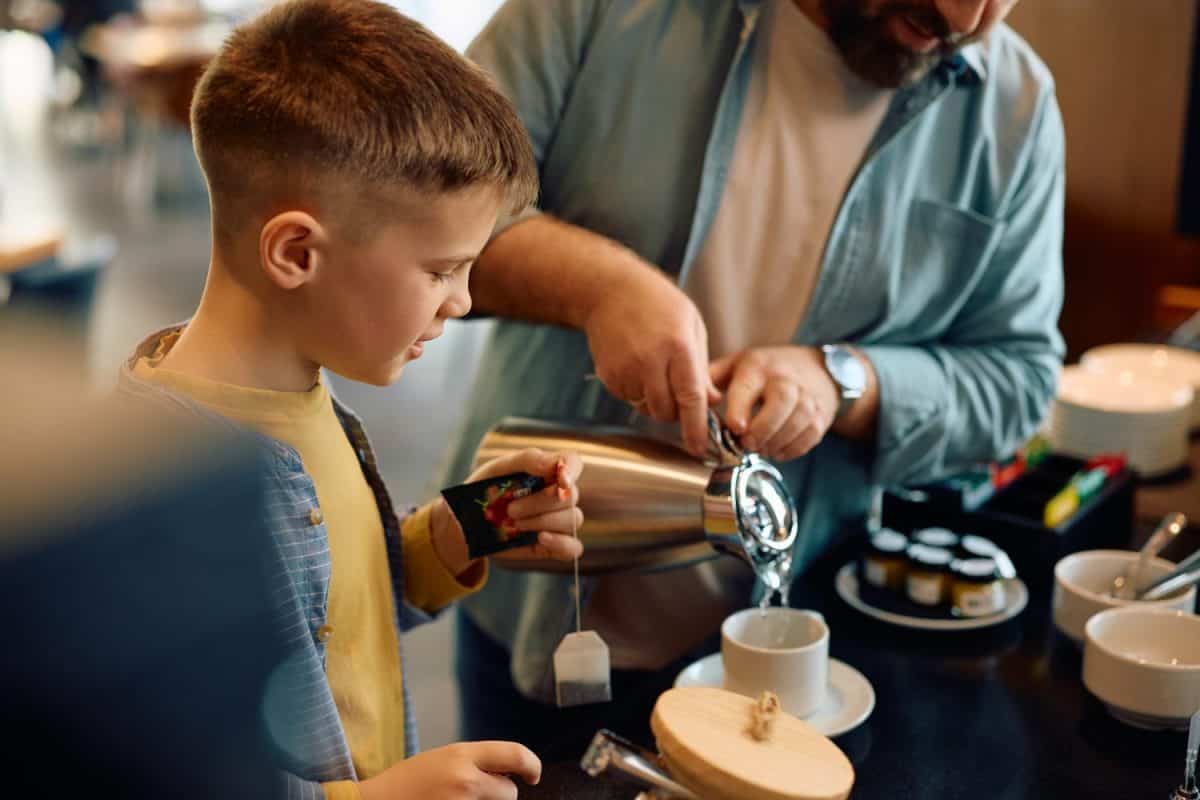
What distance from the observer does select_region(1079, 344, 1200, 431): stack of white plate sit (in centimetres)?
208

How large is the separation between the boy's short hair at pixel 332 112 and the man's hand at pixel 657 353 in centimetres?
31

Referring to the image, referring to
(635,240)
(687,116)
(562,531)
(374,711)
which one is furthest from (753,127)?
(374,711)

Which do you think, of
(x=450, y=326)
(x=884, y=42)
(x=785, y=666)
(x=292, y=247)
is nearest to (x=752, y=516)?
(x=785, y=666)

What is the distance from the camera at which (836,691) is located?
43.9 inches

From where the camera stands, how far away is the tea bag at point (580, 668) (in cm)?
99

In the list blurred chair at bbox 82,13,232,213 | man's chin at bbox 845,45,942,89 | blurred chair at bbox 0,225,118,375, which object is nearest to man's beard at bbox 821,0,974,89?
man's chin at bbox 845,45,942,89

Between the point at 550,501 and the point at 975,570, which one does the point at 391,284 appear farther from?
the point at 975,570

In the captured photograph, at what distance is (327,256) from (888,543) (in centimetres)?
80

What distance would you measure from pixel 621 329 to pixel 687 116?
0.35 metres

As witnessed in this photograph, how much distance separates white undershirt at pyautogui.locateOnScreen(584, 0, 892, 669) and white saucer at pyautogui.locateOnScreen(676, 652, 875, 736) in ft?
0.87

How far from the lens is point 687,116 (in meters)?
1.38

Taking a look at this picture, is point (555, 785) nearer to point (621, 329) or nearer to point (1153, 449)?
point (621, 329)

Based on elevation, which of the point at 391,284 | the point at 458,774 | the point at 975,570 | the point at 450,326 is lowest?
the point at 450,326

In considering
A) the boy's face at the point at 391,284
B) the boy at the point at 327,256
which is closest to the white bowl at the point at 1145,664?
the boy at the point at 327,256
